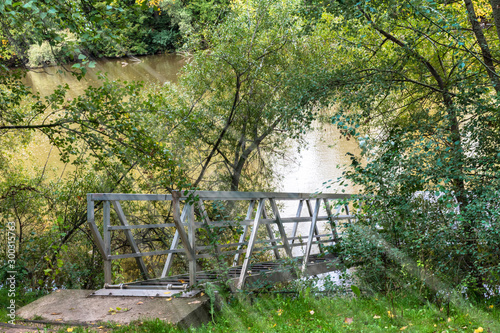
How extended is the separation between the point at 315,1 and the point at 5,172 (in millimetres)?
7173

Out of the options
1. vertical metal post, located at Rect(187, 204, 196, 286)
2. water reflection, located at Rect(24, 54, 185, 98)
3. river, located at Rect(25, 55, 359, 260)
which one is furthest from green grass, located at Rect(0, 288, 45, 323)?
water reflection, located at Rect(24, 54, 185, 98)

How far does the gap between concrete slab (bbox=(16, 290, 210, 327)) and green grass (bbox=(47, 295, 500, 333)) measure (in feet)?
0.49

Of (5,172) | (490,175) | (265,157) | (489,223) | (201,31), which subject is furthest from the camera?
(265,157)

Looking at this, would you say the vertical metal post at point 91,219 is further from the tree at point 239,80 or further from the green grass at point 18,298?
the tree at point 239,80

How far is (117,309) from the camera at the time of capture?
12.5 feet

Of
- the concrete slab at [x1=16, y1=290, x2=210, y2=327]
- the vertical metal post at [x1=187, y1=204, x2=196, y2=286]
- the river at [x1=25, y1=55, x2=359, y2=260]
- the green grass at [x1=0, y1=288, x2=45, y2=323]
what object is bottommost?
the green grass at [x1=0, y1=288, x2=45, y2=323]

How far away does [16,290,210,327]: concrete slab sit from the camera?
3576 millimetres

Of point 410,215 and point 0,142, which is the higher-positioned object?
point 0,142

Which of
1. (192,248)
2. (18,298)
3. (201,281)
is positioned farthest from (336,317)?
(18,298)

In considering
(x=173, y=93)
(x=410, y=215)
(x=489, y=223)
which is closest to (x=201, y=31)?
(x=173, y=93)

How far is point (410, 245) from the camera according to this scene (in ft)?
18.0

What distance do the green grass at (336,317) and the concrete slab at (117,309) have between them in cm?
15

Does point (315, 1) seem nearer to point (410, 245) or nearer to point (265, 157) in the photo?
point (410, 245)

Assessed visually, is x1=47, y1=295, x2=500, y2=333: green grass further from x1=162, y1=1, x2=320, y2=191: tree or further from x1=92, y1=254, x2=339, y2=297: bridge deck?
x1=162, y1=1, x2=320, y2=191: tree
